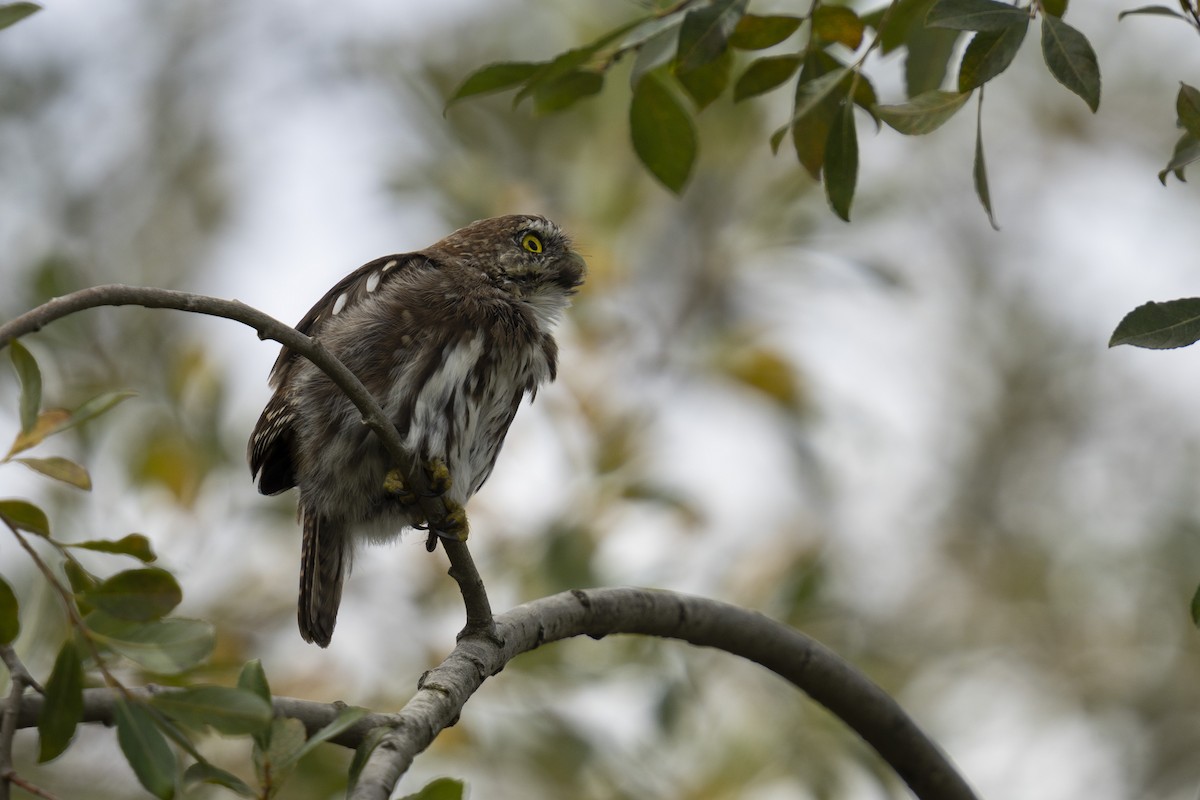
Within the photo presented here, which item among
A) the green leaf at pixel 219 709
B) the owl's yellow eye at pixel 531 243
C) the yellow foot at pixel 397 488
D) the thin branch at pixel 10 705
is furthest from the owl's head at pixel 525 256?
the thin branch at pixel 10 705

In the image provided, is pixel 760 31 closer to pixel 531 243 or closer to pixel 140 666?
pixel 140 666

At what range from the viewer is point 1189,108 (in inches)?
76.9

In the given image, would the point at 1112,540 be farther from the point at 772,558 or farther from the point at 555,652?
→ the point at 555,652

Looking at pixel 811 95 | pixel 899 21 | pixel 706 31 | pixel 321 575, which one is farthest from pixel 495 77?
pixel 321 575

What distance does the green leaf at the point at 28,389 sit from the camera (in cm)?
185

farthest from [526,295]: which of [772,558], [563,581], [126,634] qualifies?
[126,634]

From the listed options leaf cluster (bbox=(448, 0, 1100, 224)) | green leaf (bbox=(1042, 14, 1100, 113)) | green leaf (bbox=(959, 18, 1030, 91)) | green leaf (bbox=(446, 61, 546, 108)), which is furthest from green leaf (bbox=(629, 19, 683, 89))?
green leaf (bbox=(1042, 14, 1100, 113))

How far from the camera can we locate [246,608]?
5.55 m

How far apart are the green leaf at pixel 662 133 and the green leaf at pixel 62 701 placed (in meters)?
1.57

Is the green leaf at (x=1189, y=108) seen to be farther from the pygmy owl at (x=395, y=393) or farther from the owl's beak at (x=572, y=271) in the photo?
the owl's beak at (x=572, y=271)

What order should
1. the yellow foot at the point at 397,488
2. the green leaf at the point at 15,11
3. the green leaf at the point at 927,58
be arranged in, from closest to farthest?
the green leaf at the point at 15,11 < the green leaf at the point at 927,58 < the yellow foot at the point at 397,488

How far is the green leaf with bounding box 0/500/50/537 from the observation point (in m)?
1.73

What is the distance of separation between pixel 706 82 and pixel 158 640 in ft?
5.46

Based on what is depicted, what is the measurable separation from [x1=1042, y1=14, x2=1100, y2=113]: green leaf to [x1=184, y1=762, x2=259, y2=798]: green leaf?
5.27 ft
